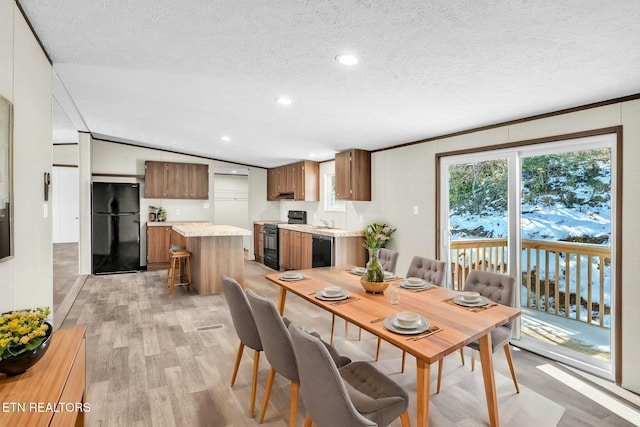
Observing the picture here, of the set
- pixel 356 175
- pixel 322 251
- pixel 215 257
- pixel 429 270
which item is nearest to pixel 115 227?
pixel 215 257

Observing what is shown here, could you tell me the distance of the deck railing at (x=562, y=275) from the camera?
3075mm

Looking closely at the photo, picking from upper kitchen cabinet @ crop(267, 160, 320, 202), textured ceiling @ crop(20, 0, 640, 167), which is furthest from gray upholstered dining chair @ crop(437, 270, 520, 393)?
upper kitchen cabinet @ crop(267, 160, 320, 202)

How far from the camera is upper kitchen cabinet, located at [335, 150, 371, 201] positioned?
5.43 metres

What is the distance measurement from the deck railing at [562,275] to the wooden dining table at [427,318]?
1506mm

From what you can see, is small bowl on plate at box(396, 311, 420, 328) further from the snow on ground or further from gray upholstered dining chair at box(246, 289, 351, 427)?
A: the snow on ground

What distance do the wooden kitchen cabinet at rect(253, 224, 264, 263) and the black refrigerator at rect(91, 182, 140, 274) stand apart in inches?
99.0

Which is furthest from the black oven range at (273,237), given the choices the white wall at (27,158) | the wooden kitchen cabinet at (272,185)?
the white wall at (27,158)

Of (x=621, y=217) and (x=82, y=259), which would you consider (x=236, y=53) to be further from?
(x=82, y=259)

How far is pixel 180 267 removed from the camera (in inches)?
223

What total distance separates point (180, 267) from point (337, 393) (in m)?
4.99

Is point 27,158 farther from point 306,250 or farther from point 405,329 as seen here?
point 306,250

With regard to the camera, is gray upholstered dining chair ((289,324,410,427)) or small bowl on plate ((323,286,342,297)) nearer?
gray upholstered dining chair ((289,324,410,427))

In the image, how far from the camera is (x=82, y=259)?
A: 6223 millimetres

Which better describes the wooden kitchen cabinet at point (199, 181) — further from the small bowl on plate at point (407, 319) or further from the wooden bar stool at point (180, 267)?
the small bowl on plate at point (407, 319)
